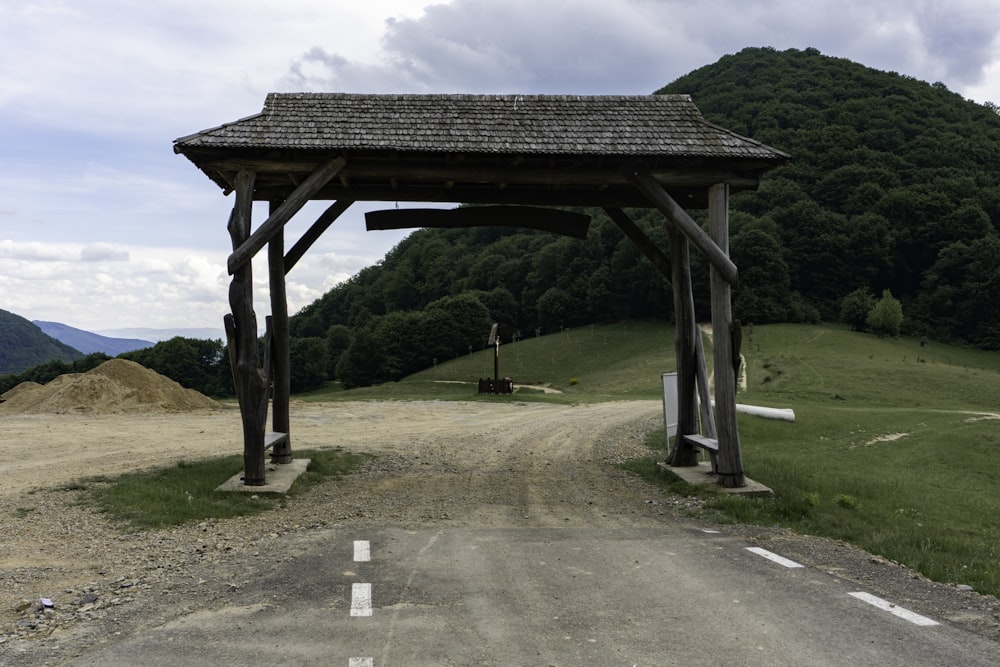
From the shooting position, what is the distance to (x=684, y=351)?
41.3 feet

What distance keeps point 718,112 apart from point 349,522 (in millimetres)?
105651

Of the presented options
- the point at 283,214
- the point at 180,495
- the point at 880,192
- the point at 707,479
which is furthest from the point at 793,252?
the point at 180,495

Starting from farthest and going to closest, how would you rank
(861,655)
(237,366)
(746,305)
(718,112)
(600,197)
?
(718,112)
(746,305)
(600,197)
(237,366)
(861,655)

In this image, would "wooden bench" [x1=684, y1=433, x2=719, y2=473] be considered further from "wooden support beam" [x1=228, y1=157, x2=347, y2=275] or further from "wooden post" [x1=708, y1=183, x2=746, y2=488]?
"wooden support beam" [x1=228, y1=157, x2=347, y2=275]

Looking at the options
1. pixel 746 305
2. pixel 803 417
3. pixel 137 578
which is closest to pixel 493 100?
pixel 137 578

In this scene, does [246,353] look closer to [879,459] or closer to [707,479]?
[707,479]

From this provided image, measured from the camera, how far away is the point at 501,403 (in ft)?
101

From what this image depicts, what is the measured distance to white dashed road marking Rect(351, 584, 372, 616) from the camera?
206 inches

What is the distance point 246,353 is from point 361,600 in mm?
5639

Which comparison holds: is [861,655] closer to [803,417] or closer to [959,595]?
[959,595]

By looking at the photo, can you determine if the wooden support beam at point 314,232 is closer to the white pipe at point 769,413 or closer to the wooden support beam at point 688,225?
the wooden support beam at point 688,225

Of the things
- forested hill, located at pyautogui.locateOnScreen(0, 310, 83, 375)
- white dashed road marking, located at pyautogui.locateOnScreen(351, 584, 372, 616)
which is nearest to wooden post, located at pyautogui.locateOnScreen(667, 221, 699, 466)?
white dashed road marking, located at pyautogui.locateOnScreen(351, 584, 372, 616)

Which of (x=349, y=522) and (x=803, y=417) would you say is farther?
(x=803, y=417)

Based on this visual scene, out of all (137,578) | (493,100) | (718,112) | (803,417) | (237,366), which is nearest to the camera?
(137,578)
